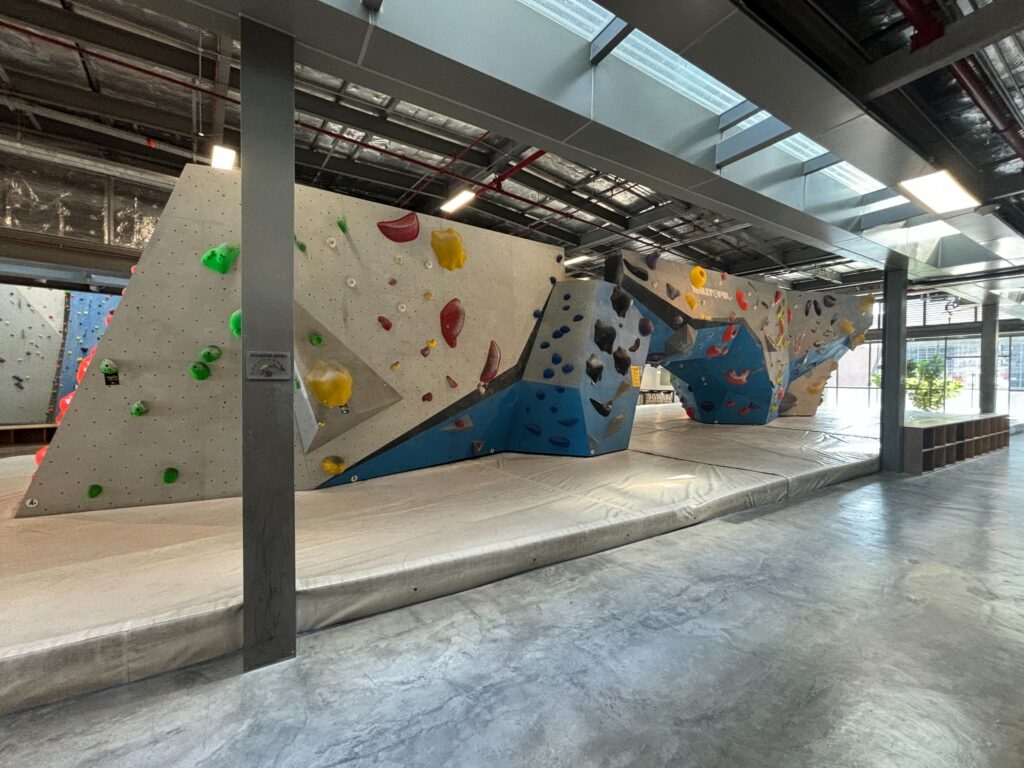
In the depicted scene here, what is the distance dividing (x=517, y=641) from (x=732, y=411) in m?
9.05

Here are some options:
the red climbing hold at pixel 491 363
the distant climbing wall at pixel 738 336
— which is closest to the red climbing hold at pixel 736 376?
the distant climbing wall at pixel 738 336

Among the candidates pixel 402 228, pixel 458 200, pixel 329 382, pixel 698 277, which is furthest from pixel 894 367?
pixel 329 382

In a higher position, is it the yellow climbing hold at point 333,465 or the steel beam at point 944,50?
the steel beam at point 944,50

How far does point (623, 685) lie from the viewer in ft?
5.87

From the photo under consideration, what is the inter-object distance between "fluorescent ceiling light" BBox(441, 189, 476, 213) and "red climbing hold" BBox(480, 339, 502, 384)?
1.95m

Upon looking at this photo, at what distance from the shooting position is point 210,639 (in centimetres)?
187

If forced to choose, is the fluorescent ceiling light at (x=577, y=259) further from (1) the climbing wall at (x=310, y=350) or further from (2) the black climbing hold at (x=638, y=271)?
(1) the climbing wall at (x=310, y=350)

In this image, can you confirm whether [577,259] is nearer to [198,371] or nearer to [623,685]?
[198,371]

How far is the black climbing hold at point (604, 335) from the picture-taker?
5566 mm

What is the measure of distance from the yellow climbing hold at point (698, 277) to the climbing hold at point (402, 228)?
181 inches

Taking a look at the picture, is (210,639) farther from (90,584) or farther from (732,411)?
(732,411)

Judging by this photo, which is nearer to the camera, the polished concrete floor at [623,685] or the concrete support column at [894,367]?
the polished concrete floor at [623,685]

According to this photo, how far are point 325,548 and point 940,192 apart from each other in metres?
5.44

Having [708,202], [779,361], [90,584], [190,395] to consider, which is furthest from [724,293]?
[90,584]
